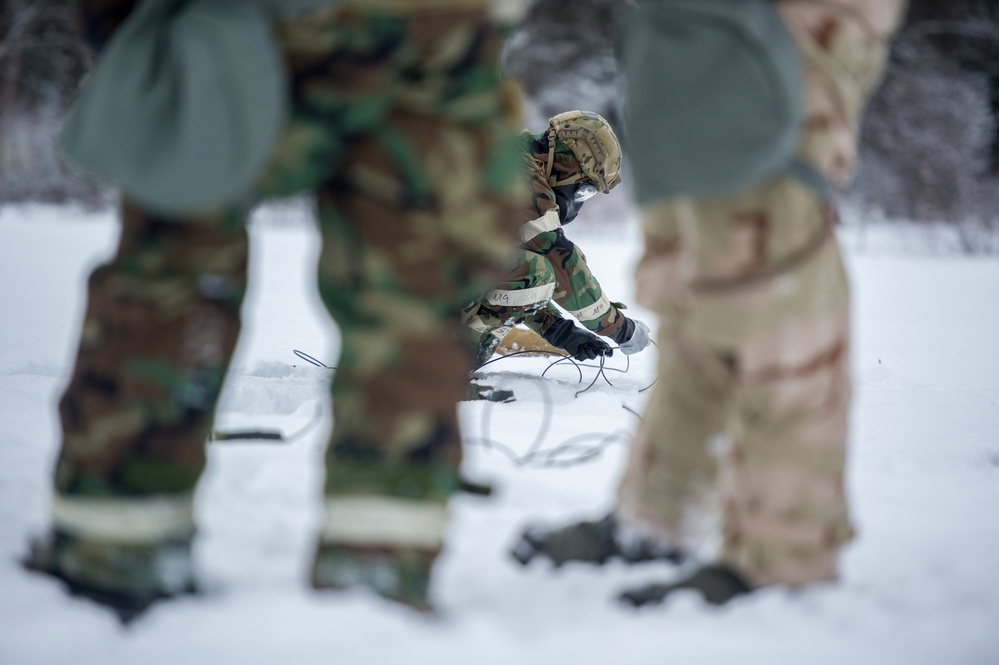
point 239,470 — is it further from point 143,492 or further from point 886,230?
point 886,230

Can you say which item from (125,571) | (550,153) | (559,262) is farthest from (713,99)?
(550,153)

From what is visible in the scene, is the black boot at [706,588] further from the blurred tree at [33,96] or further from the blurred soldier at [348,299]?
the blurred tree at [33,96]

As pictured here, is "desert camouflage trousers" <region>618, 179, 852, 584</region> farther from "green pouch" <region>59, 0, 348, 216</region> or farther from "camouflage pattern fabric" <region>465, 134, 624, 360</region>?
"camouflage pattern fabric" <region>465, 134, 624, 360</region>

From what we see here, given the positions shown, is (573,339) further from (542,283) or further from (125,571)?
(125,571)

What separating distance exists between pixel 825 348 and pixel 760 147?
0.23 metres

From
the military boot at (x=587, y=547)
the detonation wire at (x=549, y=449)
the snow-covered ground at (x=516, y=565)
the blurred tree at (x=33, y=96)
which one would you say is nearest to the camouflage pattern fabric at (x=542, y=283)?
the snow-covered ground at (x=516, y=565)

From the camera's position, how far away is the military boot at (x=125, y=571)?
0.72 metres

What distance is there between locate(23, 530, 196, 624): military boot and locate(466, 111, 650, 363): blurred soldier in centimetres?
136

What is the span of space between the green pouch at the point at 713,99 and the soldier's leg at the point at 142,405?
1.54 ft

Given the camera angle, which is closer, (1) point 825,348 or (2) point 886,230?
(1) point 825,348

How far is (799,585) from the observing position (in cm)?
79

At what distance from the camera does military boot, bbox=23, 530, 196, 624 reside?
2.37 feet

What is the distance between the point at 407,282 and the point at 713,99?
37 cm

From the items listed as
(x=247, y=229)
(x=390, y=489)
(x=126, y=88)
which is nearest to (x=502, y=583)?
(x=390, y=489)
